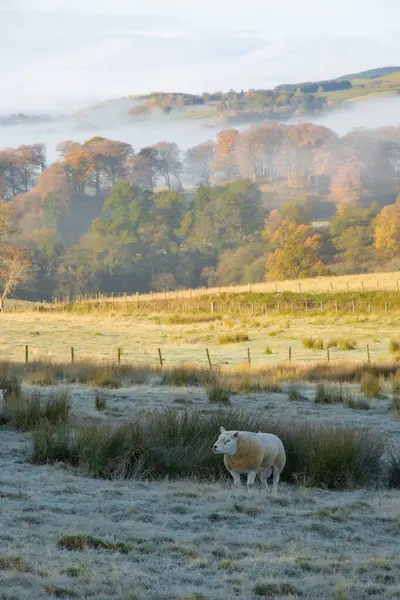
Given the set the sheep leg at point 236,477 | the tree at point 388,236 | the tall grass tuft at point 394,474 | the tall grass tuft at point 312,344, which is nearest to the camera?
the sheep leg at point 236,477

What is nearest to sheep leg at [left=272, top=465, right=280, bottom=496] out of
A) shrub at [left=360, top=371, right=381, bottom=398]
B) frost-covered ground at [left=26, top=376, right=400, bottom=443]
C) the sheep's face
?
the sheep's face

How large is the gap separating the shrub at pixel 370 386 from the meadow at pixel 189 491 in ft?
0.19

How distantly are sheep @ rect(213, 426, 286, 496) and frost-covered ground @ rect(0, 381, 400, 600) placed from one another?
31 centimetres

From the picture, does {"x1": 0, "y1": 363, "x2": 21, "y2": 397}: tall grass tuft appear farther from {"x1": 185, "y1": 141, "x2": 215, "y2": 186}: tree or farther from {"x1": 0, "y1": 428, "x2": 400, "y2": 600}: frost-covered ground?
{"x1": 185, "y1": 141, "x2": 215, "y2": 186}: tree

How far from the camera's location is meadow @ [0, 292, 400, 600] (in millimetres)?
7531

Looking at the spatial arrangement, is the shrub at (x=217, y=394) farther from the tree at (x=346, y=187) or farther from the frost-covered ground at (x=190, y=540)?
the tree at (x=346, y=187)

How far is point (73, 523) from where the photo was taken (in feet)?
30.2

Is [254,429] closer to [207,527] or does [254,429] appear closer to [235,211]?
[207,527]

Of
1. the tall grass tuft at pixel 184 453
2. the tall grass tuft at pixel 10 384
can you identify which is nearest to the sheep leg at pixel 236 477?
the tall grass tuft at pixel 184 453

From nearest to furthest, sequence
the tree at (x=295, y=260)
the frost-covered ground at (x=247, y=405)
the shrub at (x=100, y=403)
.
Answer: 1. the frost-covered ground at (x=247, y=405)
2. the shrub at (x=100, y=403)
3. the tree at (x=295, y=260)

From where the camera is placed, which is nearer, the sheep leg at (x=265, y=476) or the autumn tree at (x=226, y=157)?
the sheep leg at (x=265, y=476)

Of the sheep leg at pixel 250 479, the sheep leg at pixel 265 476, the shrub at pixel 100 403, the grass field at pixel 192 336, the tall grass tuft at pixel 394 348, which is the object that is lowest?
the grass field at pixel 192 336

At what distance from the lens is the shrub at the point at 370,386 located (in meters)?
21.7

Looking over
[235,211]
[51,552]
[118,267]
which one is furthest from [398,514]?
[235,211]
